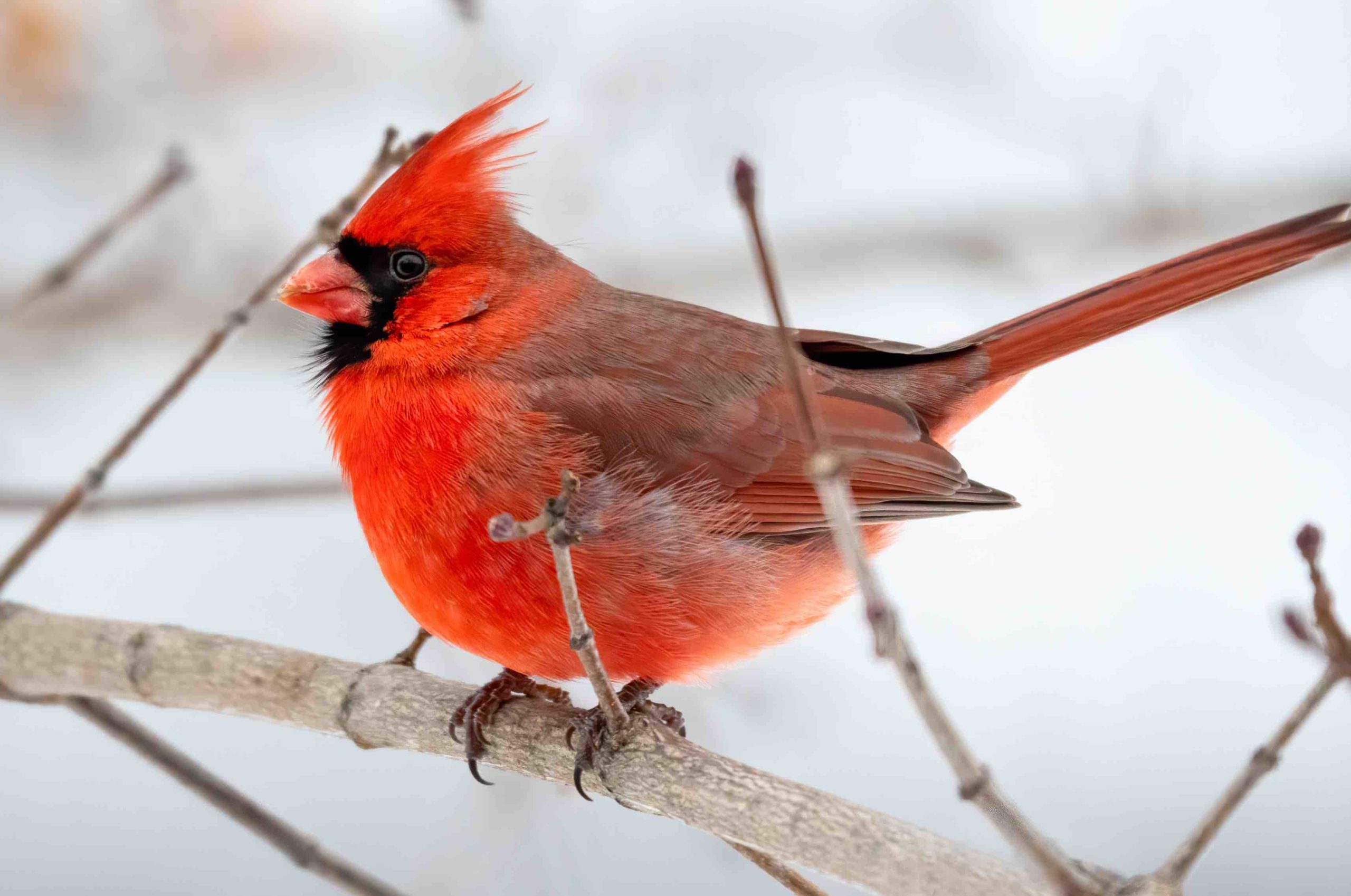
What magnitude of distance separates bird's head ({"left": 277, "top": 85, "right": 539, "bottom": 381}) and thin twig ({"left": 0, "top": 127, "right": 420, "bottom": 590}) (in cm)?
23

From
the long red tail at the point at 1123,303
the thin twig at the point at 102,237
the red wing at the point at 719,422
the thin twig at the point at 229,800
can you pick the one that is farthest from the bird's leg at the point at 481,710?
the long red tail at the point at 1123,303

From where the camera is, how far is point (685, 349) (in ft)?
8.54

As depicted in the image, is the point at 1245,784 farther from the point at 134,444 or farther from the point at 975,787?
the point at 134,444

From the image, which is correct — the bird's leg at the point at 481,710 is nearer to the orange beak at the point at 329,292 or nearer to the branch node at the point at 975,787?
the orange beak at the point at 329,292

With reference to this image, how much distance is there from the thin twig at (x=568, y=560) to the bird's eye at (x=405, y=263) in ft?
3.00

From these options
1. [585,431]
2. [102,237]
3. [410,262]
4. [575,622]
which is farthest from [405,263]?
[575,622]

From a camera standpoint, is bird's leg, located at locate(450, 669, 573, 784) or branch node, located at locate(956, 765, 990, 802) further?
bird's leg, located at locate(450, 669, 573, 784)

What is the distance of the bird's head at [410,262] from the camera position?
2422 millimetres

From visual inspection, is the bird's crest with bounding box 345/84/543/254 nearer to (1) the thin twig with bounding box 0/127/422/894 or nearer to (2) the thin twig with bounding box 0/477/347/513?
(1) the thin twig with bounding box 0/127/422/894

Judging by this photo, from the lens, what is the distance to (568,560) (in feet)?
5.16

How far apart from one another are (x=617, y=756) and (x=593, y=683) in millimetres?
272

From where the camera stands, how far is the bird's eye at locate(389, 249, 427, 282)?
2.45 m

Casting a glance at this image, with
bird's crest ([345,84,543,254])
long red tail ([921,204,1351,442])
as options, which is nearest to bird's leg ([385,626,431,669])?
bird's crest ([345,84,543,254])

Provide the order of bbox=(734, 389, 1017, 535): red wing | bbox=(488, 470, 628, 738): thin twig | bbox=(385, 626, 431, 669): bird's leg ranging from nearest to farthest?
bbox=(488, 470, 628, 738): thin twig → bbox=(385, 626, 431, 669): bird's leg → bbox=(734, 389, 1017, 535): red wing
